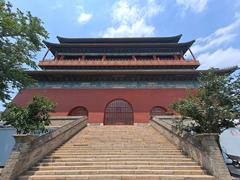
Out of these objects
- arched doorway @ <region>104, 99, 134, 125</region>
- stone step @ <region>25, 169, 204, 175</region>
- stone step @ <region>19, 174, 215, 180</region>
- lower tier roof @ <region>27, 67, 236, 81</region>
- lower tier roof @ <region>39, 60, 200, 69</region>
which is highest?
lower tier roof @ <region>39, 60, 200, 69</region>

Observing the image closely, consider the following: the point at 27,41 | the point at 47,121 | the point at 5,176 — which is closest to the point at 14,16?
the point at 27,41

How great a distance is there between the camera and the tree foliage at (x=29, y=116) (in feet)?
27.2

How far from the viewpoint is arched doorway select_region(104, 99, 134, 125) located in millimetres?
16953

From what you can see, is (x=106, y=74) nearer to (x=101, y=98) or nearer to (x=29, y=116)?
(x=101, y=98)

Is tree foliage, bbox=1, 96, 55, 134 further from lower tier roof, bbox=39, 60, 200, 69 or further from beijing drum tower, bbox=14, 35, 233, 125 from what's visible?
lower tier roof, bbox=39, 60, 200, 69

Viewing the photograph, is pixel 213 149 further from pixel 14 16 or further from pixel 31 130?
pixel 14 16

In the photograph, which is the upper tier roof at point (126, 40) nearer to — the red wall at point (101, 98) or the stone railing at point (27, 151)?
the red wall at point (101, 98)

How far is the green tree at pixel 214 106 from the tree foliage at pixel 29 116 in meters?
4.91

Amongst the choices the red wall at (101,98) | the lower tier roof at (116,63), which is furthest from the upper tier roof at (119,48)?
the red wall at (101,98)

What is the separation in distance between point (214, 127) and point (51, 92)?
1304cm

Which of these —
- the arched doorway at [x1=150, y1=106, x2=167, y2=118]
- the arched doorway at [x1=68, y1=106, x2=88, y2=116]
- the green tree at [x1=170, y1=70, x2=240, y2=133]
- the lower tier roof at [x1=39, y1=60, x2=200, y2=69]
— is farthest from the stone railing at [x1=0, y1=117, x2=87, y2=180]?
the lower tier roof at [x1=39, y1=60, x2=200, y2=69]

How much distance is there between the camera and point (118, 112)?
56.7 ft

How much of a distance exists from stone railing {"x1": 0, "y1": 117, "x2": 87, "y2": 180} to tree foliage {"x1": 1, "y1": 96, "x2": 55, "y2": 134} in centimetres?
69

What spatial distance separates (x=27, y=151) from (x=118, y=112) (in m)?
11.2
